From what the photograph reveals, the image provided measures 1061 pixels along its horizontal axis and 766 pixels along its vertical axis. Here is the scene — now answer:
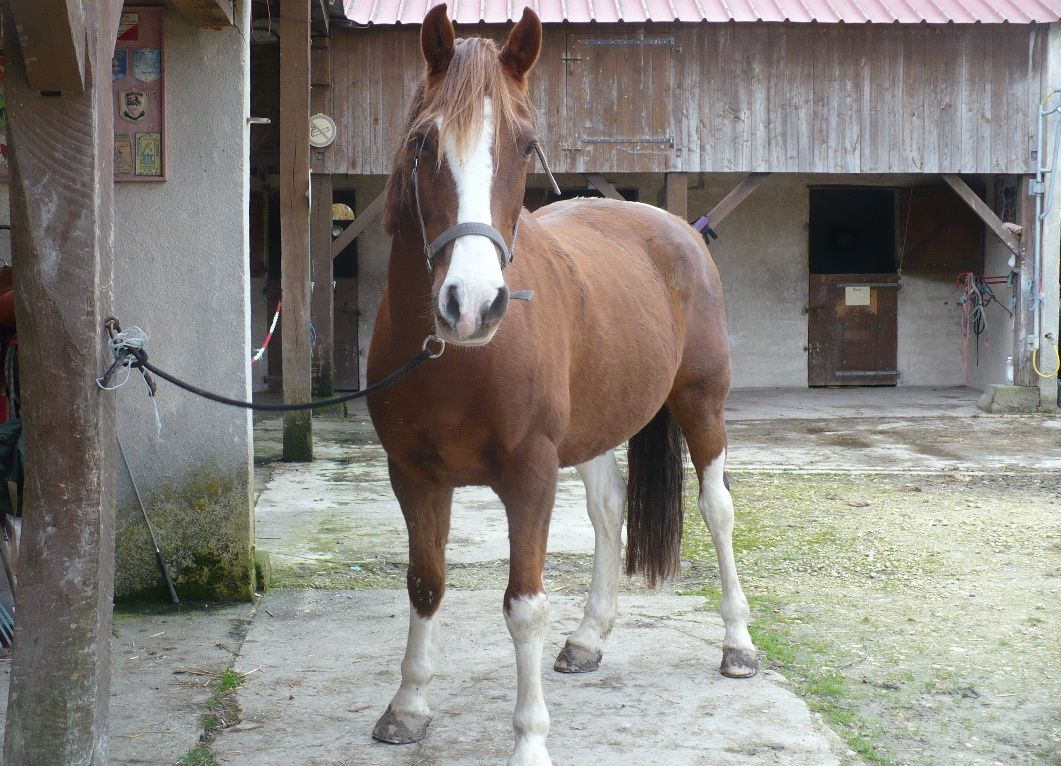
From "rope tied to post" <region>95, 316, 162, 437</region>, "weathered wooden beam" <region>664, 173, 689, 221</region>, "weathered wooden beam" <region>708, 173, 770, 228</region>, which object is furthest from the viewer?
"weathered wooden beam" <region>664, 173, 689, 221</region>

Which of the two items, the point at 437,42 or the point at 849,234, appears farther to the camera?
the point at 849,234

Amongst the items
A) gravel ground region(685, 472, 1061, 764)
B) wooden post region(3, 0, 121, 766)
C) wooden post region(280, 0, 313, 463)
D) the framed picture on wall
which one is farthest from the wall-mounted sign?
wooden post region(280, 0, 313, 463)

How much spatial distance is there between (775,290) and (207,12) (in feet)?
34.8

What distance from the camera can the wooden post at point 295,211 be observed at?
707 centimetres

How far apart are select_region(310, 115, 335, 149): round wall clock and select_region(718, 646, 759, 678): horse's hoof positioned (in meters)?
8.35

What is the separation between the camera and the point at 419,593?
3059mm

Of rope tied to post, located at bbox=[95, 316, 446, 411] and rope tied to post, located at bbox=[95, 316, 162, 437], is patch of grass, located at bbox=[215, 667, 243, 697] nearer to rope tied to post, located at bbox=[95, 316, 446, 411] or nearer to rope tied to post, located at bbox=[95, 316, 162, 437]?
rope tied to post, located at bbox=[95, 316, 446, 411]

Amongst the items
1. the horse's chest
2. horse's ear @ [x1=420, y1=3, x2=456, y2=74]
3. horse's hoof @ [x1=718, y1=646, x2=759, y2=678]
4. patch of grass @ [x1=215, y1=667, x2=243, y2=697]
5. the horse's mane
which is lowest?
patch of grass @ [x1=215, y1=667, x2=243, y2=697]

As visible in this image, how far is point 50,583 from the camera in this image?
234 cm

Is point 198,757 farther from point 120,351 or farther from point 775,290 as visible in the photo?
point 775,290

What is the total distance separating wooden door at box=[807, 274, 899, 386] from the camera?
44.8ft

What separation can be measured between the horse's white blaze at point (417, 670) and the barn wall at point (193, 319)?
1431 mm

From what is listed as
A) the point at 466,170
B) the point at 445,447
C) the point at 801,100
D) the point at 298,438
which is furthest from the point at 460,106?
the point at 801,100

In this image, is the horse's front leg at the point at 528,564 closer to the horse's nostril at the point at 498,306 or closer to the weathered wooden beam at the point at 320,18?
the horse's nostril at the point at 498,306
